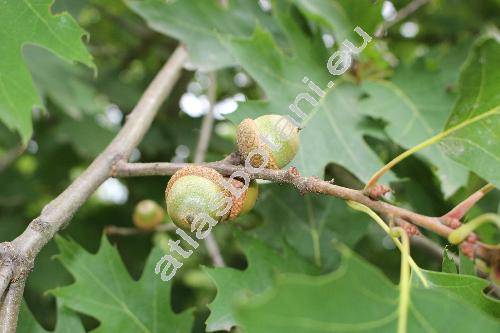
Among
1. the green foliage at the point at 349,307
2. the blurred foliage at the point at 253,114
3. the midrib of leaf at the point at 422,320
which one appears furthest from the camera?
the blurred foliage at the point at 253,114

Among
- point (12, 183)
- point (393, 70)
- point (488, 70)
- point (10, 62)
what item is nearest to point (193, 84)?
point (12, 183)

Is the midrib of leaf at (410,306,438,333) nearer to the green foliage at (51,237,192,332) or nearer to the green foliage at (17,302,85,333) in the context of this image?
the green foliage at (51,237,192,332)

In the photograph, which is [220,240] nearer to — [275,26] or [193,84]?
[193,84]

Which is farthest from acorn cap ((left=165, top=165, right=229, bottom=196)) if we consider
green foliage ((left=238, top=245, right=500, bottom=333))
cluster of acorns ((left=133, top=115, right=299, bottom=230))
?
green foliage ((left=238, top=245, right=500, bottom=333))

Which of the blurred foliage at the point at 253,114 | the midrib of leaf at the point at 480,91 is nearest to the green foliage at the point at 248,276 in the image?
the blurred foliage at the point at 253,114

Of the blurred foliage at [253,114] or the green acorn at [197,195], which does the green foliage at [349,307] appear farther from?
the green acorn at [197,195]

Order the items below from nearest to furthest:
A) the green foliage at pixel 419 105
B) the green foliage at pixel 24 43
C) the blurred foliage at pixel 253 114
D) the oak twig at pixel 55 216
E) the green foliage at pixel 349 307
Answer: the green foliage at pixel 349 307 < the oak twig at pixel 55 216 < the green foliage at pixel 24 43 < the blurred foliage at pixel 253 114 < the green foliage at pixel 419 105
